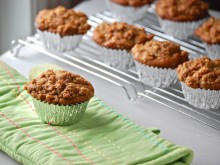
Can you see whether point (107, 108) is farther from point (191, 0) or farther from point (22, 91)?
point (191, 0)

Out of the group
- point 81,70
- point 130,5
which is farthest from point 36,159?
point 130,5

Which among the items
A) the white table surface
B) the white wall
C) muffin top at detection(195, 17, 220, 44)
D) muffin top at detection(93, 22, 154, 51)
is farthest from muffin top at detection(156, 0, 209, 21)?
the white wall

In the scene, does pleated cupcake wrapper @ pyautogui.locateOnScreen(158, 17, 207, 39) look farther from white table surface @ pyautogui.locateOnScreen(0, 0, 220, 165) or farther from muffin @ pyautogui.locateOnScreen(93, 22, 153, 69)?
white table surface @ pyautogui.locateOnScreen(0, 0, 220, 165)

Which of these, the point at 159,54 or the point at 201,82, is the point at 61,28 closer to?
the point at 159,54

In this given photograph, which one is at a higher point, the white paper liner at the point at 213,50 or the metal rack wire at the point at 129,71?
the white paper liner at the point at 213,50

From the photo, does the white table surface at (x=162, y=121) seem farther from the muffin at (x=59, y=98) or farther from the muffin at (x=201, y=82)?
the muffin at (x=59, y=98)

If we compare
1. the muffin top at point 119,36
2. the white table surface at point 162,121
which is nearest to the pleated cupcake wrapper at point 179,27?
the muffin top at point 119,36

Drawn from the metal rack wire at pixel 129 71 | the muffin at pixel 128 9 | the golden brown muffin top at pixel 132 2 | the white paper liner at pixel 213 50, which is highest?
the golden brown muffin top at pixel 132 2
